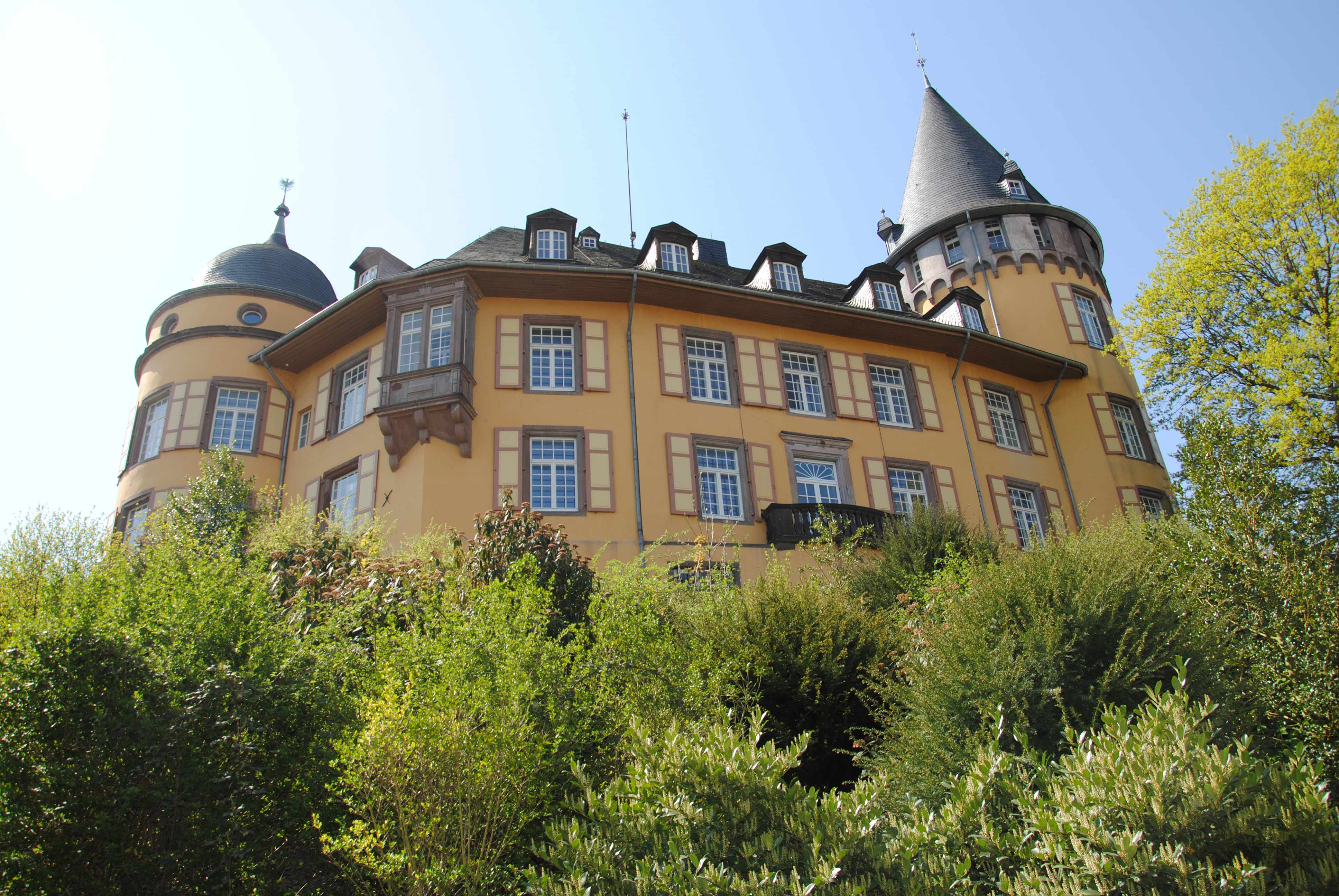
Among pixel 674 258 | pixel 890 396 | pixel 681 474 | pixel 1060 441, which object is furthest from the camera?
pixel 1060 441

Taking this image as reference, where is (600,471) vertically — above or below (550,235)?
below

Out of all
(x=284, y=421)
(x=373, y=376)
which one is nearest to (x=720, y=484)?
(x=373, y=376)

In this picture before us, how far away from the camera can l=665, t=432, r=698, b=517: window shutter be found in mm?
17016

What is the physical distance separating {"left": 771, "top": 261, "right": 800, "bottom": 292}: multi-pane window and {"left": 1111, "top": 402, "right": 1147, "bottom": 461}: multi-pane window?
29.1 feet

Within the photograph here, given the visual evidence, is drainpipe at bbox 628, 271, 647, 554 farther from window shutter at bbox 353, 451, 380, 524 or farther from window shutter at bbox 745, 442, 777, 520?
window shutter at bbox 353, 451, 380, 524

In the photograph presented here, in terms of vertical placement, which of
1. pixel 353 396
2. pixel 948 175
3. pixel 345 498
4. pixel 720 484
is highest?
pixel 948 175

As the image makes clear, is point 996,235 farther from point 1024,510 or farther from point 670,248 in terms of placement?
point 670,248

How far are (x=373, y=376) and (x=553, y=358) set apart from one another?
3.56m

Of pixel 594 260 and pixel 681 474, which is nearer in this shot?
pixel 681 474

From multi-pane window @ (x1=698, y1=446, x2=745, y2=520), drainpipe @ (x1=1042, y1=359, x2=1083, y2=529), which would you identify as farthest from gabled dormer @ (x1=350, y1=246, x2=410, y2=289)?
drainpipe @ (x1=1042, y1=359, x2=1083, y2=529)

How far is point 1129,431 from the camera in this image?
23.6 meters

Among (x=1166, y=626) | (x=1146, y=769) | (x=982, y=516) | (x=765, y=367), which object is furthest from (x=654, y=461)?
(x=1146, y=769)

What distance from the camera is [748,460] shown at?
18.1 metres

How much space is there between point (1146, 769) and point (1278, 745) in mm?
4810
